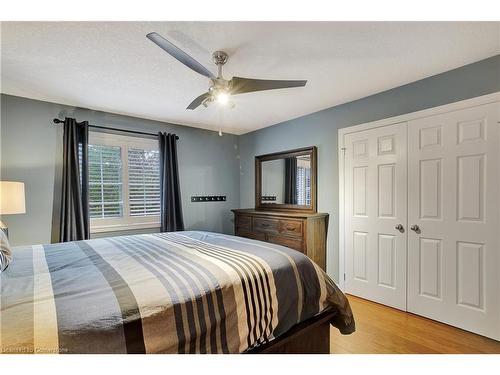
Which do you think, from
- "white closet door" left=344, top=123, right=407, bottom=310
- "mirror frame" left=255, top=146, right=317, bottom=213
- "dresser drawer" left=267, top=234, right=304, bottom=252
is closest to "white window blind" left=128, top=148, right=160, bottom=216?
"mirror frame" left=255, top=146, right=317, bottom=213

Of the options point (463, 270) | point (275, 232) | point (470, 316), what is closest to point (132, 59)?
point (275, 232)

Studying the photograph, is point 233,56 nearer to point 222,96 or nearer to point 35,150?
point 222,96

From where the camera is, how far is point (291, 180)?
141 inches

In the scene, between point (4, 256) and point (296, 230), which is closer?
point (4, 256)

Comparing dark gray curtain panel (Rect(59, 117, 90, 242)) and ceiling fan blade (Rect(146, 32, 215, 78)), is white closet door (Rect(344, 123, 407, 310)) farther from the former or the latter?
dark gray curtain panel (Rect(59, 117, 90, 242))

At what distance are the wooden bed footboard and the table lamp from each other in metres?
2.40

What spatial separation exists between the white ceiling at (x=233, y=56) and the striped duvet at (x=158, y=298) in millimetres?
1465

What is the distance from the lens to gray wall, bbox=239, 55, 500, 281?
2.06m

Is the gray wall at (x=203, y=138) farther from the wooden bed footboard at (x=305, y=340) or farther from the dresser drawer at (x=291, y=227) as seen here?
the wooden bed footboard at (x=305, y=340)

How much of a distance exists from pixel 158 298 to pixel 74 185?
2.56m

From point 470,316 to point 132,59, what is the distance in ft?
11.5

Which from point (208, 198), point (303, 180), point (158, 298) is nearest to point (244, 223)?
point (208, 198)

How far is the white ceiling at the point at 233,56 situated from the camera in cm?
158

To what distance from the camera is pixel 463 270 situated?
2.10 m
